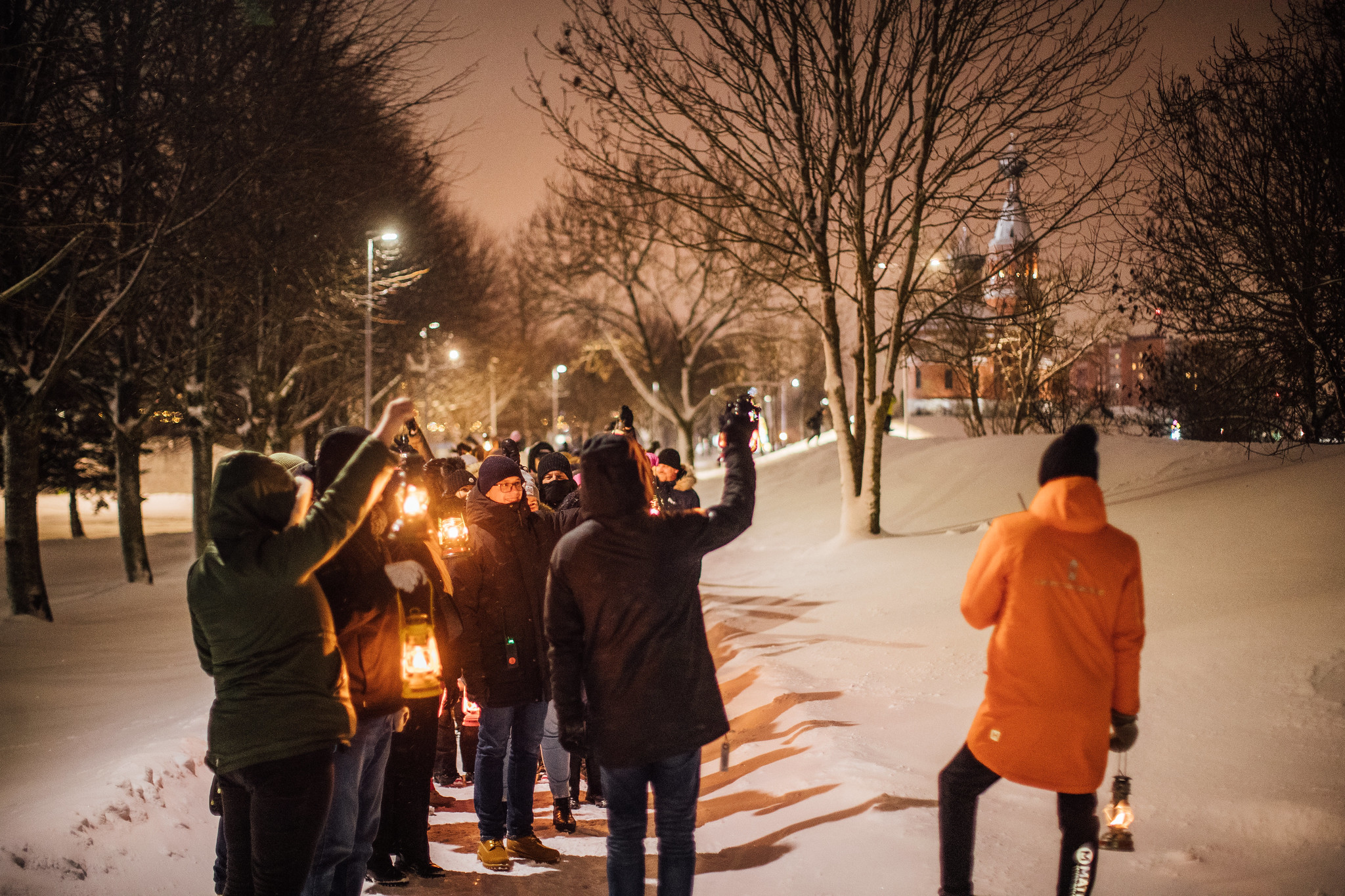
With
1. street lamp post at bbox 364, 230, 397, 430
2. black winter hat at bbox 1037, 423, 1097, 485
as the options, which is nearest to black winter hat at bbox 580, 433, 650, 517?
black winter hat at bbox 1037, 423, 1097, 485

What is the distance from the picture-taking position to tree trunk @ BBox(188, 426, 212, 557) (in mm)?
19359

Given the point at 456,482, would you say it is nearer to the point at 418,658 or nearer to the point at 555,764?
the point at 555,764

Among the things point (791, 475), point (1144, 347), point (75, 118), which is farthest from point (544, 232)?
point (75, 118)

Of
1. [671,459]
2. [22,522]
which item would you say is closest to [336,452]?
[671,459]

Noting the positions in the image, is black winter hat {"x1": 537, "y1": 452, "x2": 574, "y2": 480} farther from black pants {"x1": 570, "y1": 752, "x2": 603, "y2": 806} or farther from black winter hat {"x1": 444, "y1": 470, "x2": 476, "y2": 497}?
black pants {"x1": 570, "y1": 752, "x2": 603, "y2": 806}

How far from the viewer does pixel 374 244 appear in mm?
27438

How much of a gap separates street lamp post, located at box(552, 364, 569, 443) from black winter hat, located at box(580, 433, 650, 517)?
47842 mm

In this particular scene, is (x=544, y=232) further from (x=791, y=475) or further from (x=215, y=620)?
(x=215, y=620)

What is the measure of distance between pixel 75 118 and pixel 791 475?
68.5 ft

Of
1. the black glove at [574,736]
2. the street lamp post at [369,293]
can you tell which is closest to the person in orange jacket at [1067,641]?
the black glove at [574,736]

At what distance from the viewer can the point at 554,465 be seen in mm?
6922

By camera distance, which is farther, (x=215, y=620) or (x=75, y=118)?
(x=75, y=118)

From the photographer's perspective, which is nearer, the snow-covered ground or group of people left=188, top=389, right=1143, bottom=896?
group of people left=188, top=389, right=1143, bottom=896

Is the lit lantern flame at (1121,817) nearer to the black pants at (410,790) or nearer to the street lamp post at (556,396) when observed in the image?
the black pants at (410,790)
